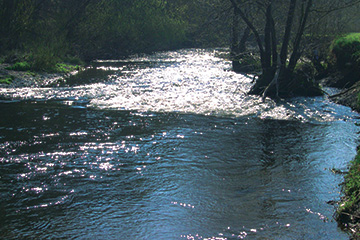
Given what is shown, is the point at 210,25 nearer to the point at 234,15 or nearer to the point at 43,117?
the point at 234,15

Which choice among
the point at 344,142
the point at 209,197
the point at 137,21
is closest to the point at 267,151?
the point at 344,142

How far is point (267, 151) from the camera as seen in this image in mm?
9000

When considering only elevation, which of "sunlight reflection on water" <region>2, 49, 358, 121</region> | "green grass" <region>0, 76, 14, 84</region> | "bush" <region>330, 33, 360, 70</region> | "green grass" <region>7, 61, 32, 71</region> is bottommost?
"sunlight reflection on water" <region>2, 49, 358, 121</region>

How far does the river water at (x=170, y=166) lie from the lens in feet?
18.1

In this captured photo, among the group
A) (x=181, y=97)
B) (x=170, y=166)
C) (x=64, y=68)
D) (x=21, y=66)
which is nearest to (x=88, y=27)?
(x=64, y=68)

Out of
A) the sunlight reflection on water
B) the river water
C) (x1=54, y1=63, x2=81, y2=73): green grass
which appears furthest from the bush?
(x1=54, y1=63, x2=81, y2=73): green grass

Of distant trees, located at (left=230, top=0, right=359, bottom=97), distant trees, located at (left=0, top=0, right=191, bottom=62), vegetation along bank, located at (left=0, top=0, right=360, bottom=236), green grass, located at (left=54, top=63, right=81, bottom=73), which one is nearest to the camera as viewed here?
distant trees, located at (left=230, top=0, right=359, bottom=97)

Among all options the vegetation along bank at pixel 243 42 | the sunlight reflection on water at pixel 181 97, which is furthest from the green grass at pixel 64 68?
the sunlight reflection on water at pixel 181 97

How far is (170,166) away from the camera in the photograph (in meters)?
7.98

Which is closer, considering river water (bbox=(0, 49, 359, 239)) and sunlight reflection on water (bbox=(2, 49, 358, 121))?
river water (bbox=(0, 49, 359, 239))

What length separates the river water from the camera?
552 centimetres

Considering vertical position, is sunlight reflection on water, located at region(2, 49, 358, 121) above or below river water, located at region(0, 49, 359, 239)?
above

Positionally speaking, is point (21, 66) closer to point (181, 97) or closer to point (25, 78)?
point (25, 78)

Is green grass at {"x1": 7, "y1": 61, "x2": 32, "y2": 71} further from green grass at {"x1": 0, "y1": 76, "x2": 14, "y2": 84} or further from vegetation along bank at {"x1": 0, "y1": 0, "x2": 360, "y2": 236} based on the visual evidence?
green grass at {"x1": 0, "y1": 76, "x2": 14, "y2": 84}
